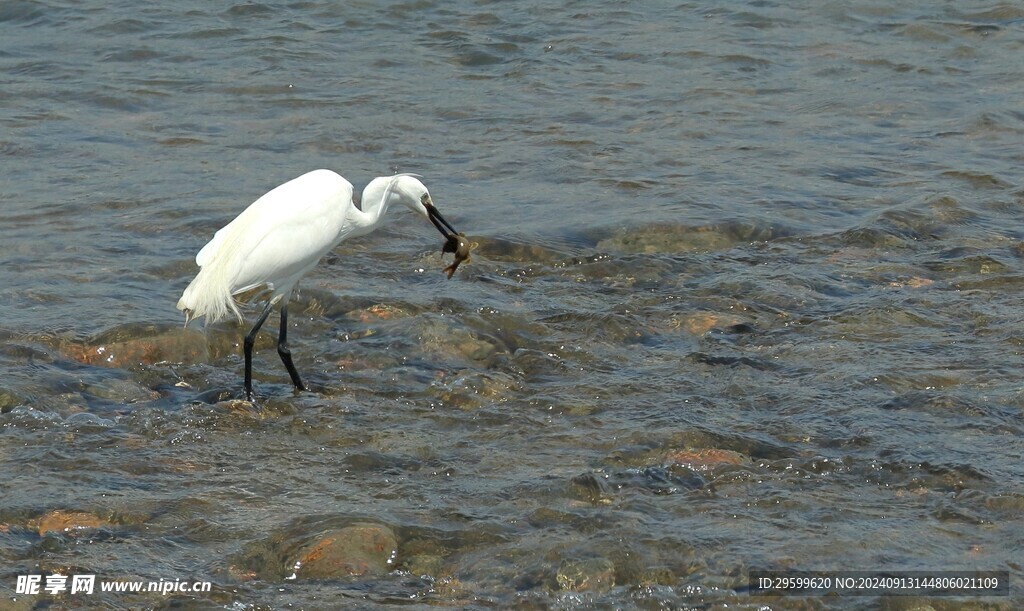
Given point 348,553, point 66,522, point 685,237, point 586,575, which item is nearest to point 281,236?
point 66,522

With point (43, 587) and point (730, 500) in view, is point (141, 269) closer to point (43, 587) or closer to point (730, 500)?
point (43, 587)

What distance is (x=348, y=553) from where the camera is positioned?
4301mm

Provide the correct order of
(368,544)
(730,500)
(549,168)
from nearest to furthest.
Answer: (368,544), (730,500), (549,168)

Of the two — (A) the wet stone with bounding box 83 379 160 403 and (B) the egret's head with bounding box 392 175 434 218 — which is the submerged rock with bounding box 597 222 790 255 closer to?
(B) the egret's head with bounding box 392 175 434 218

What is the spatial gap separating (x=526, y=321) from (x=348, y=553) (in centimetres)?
249

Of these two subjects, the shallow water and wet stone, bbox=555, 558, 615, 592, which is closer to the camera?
wet stone, bbox=555, 558, 615, 592

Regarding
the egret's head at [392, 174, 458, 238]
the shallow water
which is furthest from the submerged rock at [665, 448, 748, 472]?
the egret's head at [392, 174, 458, 238]

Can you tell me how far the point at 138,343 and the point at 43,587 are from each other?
228cm

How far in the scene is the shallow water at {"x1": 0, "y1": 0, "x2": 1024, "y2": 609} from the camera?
4.39 metres

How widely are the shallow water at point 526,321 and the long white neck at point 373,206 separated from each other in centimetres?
57

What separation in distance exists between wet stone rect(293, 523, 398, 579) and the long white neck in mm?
2090

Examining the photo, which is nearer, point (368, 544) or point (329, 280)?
point (368, 544)

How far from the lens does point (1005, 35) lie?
1252cm

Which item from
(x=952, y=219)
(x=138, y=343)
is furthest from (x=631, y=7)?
(x=138, y=343)
